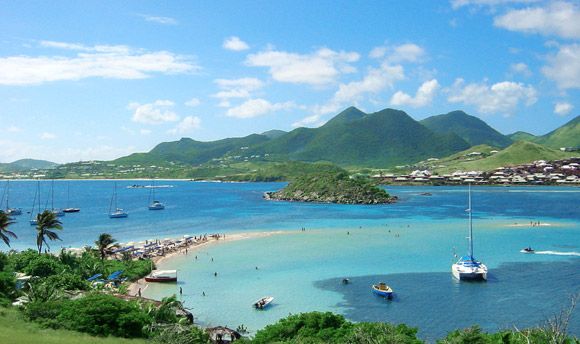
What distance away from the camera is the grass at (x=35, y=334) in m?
25.2

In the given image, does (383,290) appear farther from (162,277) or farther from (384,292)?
(162,277)

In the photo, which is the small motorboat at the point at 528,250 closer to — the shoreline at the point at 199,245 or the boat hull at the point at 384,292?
the boat hull at the point at 384,292

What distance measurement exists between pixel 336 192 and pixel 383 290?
13304 cm

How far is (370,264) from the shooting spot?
6544 centimetres

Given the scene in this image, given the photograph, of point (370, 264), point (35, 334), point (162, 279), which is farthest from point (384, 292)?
point (35, 334)

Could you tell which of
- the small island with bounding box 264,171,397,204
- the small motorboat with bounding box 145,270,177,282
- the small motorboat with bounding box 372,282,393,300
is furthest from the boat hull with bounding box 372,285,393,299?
the small island with bounding box 264,171,397,204

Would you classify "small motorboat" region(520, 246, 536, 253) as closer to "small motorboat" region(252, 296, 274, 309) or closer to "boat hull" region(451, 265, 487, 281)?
"boat hull" region(451, 265, 487, 281)

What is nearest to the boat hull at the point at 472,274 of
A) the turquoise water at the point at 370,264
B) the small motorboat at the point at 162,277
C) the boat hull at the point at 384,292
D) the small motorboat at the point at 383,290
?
the turquoise water at the point at 370,264

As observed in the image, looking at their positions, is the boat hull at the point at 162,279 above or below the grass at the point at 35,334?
below

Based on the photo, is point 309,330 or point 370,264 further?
point 370,264

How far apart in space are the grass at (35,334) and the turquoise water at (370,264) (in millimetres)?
14547

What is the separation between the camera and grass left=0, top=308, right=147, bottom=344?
992 inches

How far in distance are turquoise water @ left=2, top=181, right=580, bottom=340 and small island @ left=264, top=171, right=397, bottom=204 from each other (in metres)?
41.2

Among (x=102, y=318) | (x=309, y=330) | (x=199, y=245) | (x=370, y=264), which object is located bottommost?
(x=199, y=245)
